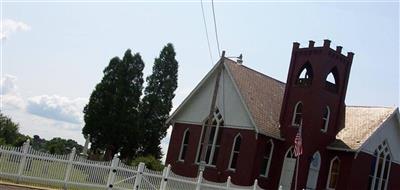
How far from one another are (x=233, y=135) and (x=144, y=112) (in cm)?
1834

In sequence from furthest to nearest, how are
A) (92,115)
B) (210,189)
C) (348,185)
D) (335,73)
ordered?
(92,115) < (335,73) < (348,185) < (210,189)

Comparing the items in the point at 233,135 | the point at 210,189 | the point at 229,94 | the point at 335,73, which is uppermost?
the point at 335,73

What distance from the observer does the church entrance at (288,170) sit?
33125mm

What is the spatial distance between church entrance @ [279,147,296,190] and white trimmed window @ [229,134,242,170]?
9.45ft

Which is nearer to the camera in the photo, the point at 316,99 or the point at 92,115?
the point at 316,99

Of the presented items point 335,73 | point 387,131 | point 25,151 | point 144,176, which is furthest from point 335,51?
point 25,151

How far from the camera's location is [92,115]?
48.1 meters

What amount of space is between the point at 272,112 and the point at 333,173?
513 centimetres

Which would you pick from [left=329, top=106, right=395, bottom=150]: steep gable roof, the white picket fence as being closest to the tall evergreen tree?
[left=329, top=106, right=395, bottom=150]: steep gable roof

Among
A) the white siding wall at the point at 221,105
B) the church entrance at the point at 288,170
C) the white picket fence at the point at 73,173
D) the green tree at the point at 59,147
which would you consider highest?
the white siding wall at the point at 221,105

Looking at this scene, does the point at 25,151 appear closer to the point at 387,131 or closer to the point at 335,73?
the point at 335,73

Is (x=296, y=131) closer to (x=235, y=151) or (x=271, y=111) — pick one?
(x=271, y=111)

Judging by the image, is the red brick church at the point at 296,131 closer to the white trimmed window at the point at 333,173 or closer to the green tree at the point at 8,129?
the white trimmed window at the point at 333,173

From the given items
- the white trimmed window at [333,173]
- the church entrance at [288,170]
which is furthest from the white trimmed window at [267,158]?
the white trimmed window at [333,173]
